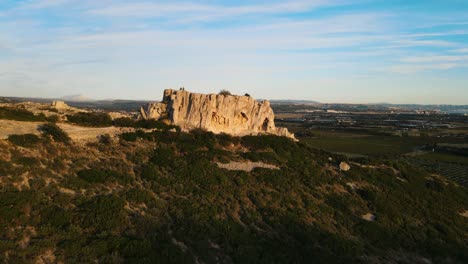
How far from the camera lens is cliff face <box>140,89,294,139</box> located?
1624 inches

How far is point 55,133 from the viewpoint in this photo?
1166 inches

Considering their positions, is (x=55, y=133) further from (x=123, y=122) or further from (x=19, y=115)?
(x=123, y=122)

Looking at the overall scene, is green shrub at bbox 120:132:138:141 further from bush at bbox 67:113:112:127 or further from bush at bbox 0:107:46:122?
bush at bbox 0:107:46:122

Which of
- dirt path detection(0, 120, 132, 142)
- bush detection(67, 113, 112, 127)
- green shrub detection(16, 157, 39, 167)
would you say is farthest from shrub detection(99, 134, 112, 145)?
green shrub detection(16, 157, 39, 167)

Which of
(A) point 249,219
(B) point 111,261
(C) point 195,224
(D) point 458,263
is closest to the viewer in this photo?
(B) point 111,261

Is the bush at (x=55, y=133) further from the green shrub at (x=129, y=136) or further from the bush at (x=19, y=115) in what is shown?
the green shrub at (x=129, y=136)

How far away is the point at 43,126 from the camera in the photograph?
30859 millimetres

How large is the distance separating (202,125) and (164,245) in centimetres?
2219

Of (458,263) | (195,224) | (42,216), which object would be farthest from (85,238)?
(458,263)

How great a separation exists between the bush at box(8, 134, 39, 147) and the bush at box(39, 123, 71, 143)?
1460mm

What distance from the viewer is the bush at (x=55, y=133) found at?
29359 millimetres

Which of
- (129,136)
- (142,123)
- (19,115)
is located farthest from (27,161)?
(142,123)

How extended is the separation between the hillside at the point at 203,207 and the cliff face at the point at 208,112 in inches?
100

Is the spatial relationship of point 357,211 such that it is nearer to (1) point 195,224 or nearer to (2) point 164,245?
(1) point 195,224
